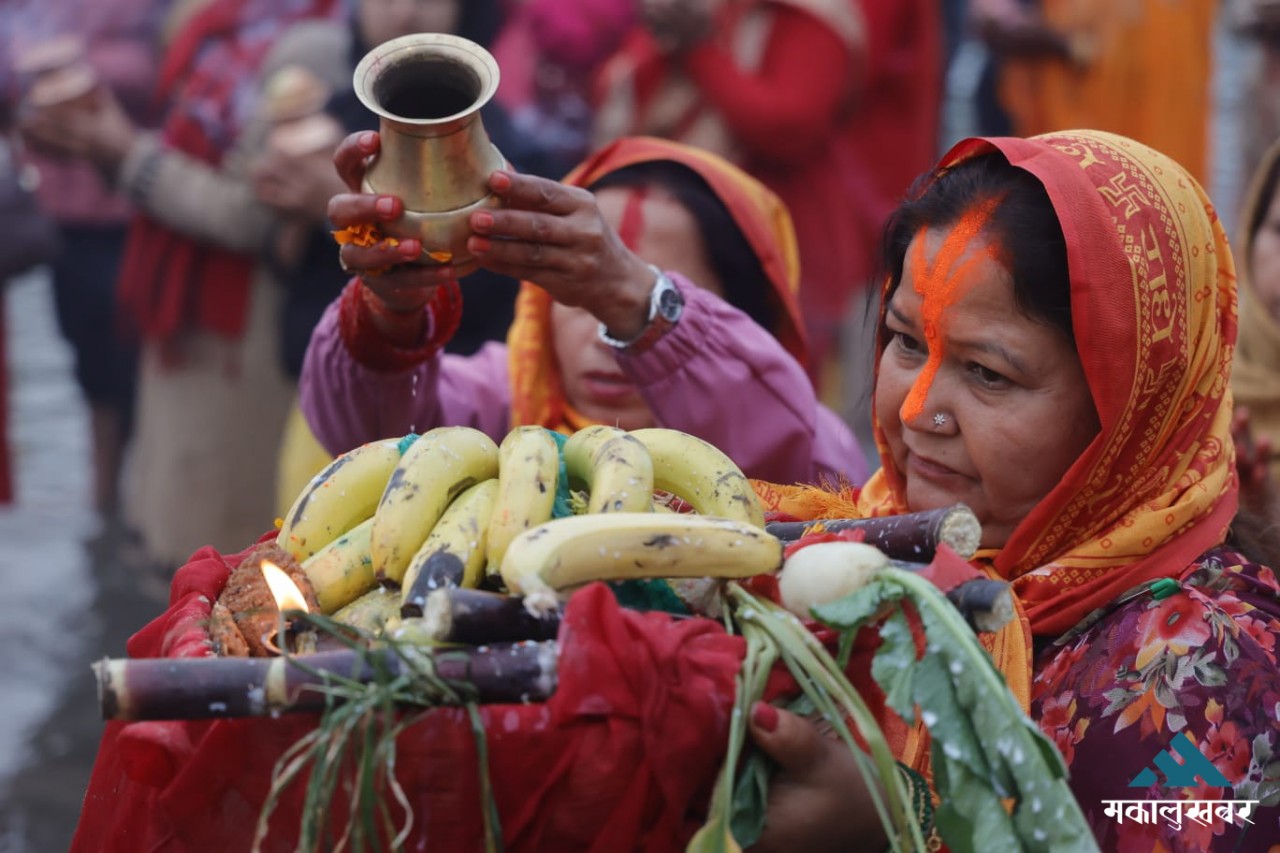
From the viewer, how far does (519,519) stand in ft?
6.34

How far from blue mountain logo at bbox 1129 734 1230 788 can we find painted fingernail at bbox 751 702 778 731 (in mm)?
553

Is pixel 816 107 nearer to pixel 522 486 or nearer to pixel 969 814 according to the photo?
pixel 522 486

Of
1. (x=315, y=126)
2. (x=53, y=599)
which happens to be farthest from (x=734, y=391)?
(x=53, y=599)

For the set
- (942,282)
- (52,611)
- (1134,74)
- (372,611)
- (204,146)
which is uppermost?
(1134,74)

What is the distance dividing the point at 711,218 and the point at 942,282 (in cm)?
134

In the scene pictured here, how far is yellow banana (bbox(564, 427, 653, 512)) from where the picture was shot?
1957 mm

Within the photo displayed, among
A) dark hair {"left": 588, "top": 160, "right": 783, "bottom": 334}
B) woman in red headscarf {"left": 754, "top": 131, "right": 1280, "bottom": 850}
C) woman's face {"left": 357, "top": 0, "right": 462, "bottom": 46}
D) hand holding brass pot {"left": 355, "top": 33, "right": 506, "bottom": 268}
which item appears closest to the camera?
woman in red headscarf {"left": 754, "top": 131, "right": 1280, "bottom": 850}

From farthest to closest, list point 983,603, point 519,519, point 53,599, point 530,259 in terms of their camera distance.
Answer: point 53,599 → point 530,259 → point 519,519 → point 983,603

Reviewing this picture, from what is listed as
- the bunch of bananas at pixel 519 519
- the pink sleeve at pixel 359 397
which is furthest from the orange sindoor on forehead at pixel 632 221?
the bunch of bananas at pixel 519 519

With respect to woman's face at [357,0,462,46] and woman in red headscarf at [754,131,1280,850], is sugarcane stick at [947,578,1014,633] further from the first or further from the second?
woman's face at [357,0,462,46]

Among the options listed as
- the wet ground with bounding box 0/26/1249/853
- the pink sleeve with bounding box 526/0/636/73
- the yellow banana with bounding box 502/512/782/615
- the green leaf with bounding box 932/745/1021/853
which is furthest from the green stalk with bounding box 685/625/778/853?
the pink sleeve with bounding box 526/0/636/73

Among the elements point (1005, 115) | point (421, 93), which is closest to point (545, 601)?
point (421, 93)

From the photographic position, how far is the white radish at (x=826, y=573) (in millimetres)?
1834

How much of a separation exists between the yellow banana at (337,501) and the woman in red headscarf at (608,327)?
0.55m
